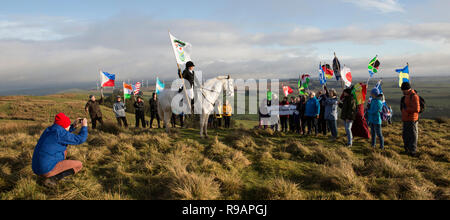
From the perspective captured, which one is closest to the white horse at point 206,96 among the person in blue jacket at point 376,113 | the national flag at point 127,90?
the person in blue jacket at point 376,113

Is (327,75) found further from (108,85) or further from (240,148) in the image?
(108,85)

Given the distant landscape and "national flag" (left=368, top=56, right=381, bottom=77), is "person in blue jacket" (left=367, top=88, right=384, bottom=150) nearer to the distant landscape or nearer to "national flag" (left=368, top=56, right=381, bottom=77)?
the distant landscape

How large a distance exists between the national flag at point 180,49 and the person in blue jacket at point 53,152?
467 centimetres

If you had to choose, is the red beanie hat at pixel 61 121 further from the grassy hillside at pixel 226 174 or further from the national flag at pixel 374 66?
the national flag at pixel 374 66

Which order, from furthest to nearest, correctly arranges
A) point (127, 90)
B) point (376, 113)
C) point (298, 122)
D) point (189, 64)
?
point (127, 90)
point (298, 122)
point (189, 64)
point (376, 113)

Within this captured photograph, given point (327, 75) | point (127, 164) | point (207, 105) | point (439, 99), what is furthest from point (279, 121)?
point (439, 99)

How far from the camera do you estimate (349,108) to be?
8141 mm

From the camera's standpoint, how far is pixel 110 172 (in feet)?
17.7

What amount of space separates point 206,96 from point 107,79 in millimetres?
8229

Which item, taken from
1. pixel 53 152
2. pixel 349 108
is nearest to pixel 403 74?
pixel 349 108

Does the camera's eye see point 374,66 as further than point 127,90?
No

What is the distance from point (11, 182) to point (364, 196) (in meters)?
7.72

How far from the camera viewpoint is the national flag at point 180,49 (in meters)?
8.27

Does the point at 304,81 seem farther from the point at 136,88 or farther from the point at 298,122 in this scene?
the point at 136,88
